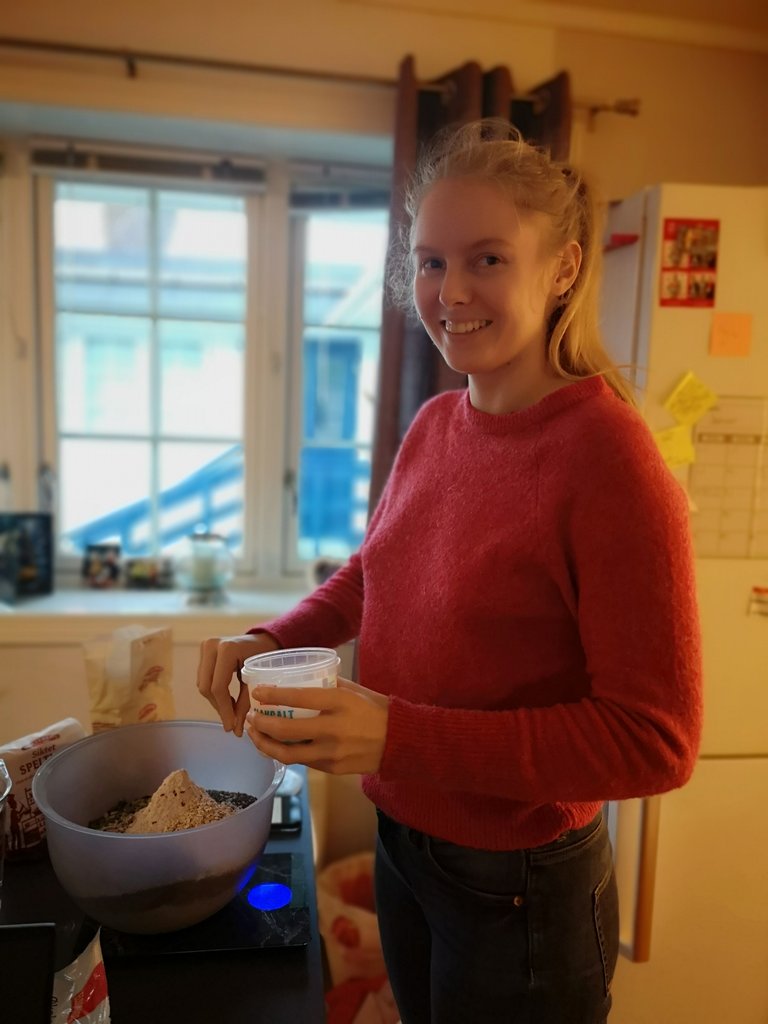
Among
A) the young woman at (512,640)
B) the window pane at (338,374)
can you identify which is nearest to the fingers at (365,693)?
the young woman at (512,640)

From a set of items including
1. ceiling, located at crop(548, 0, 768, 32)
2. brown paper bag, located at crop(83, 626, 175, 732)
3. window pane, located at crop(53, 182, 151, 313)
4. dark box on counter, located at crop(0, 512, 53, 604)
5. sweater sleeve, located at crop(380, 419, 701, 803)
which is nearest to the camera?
sweater sleeve, located at crop(380, 419, 701, 803)

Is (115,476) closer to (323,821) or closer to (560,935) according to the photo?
(323,821)

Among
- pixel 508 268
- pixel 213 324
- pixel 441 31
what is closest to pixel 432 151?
pixel 508 268

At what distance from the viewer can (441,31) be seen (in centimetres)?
176

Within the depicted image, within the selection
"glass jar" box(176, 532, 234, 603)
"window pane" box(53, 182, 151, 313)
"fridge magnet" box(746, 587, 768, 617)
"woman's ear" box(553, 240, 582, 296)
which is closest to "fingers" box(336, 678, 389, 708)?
"woman's ear" box(553, 240, 582, 296)

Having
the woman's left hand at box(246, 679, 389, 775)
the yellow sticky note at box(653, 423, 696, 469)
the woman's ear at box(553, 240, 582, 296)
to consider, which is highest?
the woman's ear at box(553, 240, 582, 296)

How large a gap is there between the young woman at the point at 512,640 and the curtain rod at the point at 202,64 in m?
0.92

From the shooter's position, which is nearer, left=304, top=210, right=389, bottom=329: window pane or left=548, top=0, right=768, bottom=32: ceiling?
left=548, top=0, right=768, bottom=32: ceiling

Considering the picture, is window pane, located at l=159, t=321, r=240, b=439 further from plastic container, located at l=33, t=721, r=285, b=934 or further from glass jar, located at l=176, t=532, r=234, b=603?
plastic container, located at l=33, t=721, r=285, b=934

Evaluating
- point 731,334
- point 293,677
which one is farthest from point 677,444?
point 293,677

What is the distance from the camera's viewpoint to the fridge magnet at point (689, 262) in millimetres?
1422

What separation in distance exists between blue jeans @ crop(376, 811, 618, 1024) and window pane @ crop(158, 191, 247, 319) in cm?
168

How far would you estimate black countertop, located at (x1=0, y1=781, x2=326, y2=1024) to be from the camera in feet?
2.21

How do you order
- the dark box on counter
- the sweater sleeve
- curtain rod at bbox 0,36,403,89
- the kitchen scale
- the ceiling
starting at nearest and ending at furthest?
the sweater sleeve < the kitchen scale < curtain rod at bbox 0,36,403,89 < the ceiling < the dark box on counter
